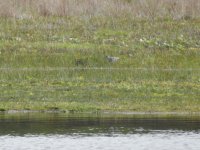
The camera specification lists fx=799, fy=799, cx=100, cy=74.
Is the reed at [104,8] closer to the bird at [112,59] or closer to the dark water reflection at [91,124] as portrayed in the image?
the bird at [112,59]

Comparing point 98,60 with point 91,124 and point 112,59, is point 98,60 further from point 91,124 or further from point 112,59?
point 91,124

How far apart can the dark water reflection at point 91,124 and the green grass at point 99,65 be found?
1.49 meters

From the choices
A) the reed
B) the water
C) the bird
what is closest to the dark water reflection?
the water

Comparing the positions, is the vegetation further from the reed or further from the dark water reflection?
the dark water reflection

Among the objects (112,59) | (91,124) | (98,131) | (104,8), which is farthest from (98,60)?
(98,131)

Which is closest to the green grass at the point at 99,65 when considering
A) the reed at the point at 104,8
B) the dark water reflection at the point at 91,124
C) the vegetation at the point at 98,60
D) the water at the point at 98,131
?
the vegetation at the point at 98,60

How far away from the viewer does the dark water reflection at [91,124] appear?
907 inches

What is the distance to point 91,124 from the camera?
24719 mm

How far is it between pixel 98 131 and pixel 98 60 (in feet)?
59.6

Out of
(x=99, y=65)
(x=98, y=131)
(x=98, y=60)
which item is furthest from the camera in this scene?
(x=98, y=60)

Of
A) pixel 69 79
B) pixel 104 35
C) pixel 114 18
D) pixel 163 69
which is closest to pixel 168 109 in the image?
pixel 69 79

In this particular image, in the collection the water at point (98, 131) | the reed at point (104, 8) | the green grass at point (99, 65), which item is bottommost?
the water at point (98, 131)

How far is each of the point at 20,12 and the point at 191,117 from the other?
2458cm

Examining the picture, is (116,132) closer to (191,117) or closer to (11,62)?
(191,117)
